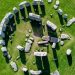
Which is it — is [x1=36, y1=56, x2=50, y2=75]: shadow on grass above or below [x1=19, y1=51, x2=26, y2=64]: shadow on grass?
below

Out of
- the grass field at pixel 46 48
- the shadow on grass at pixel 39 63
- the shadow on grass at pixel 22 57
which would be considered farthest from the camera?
the shadow on grass at pixel 22 57

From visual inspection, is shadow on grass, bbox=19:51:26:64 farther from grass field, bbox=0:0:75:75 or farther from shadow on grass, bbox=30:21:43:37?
shadow on grass, bbox=30:21:43:37

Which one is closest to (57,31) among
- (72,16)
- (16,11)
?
(72,16)

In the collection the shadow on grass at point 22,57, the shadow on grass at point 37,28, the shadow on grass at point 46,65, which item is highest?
the shadow on grass at point 37,28

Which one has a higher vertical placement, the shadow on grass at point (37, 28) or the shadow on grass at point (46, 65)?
the shadow on grass at point (37, 28)

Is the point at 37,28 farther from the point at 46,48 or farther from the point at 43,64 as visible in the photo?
the point at 43,64

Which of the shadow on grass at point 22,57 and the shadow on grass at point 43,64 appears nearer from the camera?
the shadow on grass at point 43,64

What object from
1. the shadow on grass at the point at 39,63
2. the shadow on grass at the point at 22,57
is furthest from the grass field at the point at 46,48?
the shadow on grass at the point at 39,63

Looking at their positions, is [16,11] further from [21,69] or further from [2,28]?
[21,69]

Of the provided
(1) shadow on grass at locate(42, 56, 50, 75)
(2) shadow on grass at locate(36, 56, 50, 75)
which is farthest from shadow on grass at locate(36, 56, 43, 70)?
(1) shadow on grass at locate(42, 56, 50, 75)

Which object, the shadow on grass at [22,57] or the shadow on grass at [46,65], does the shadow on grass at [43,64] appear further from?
the shadow on grass at [22,57]

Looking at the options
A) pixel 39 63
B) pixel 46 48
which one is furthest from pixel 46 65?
pixel 46 48
